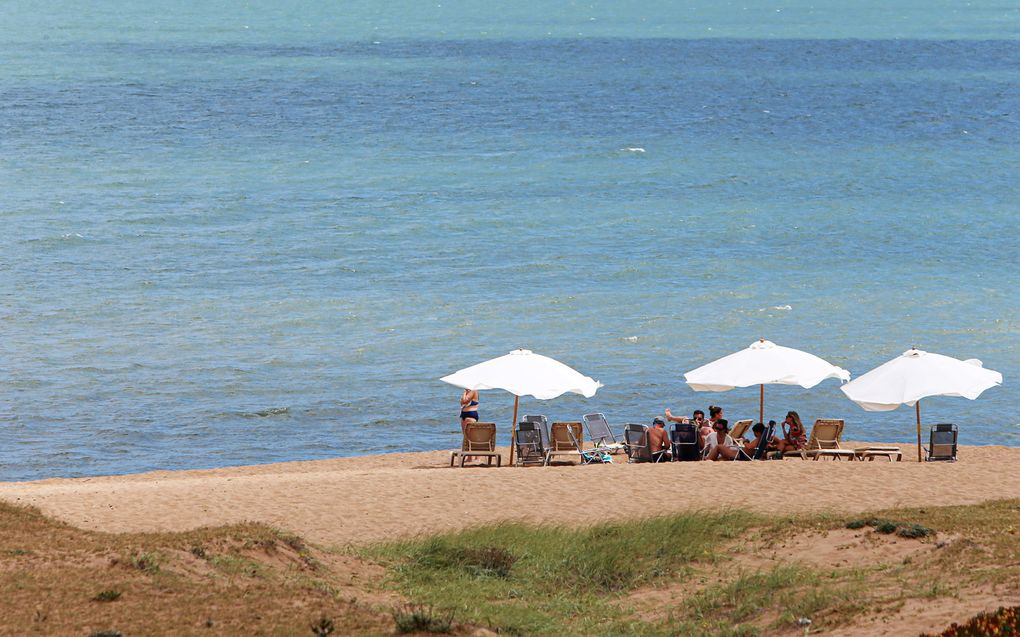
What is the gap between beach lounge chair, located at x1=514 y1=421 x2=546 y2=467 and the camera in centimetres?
1858

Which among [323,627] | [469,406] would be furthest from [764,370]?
[323,627]

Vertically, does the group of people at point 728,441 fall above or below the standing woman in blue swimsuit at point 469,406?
below

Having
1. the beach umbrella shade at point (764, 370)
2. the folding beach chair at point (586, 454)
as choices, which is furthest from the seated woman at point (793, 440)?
the folding beach chair at point (586, 454)

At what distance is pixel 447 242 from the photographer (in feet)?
140

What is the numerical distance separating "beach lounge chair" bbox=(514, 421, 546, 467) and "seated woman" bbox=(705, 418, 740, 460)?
234cm

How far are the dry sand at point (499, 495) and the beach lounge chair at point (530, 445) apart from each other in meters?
1.12

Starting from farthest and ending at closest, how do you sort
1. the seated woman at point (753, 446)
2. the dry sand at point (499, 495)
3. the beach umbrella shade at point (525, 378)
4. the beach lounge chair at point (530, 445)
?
the beach lounge chair at point (530, 445), the seated woman at point (753, 446), the beach umbrella shade at point (525, 378), the dry sand at point (499, 495)

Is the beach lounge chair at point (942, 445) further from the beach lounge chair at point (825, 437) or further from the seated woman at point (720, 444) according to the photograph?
the seated woman at point (720, 444)

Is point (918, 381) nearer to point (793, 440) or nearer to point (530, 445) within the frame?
point (793, 440)

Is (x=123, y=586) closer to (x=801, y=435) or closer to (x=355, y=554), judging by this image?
(x=355, y=554)

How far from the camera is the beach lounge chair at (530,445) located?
61.0ft

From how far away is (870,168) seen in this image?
58156 millimetres

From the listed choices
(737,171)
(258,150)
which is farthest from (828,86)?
(258,150)

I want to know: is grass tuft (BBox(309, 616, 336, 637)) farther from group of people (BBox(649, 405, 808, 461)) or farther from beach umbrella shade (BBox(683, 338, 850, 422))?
beach umbrella shade (BBox(683, 338, 850, 422))
